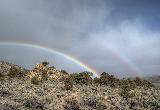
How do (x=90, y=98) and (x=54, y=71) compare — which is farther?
(x=54, y=71)

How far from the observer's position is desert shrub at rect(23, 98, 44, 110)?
2843cm

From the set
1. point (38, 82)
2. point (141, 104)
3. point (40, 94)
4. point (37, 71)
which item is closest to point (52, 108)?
point (40, 94)

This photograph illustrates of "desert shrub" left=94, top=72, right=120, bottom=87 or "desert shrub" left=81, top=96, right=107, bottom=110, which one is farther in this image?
"desert shrub" left=94, top=72, right=120, bottom=87

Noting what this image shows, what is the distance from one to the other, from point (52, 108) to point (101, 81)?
14.7 metres

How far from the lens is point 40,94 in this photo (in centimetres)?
3169

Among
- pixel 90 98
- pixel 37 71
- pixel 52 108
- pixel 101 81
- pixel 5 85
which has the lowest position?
pixel 52 108

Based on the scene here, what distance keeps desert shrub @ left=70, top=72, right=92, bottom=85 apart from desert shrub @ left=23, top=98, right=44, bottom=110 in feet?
41.8

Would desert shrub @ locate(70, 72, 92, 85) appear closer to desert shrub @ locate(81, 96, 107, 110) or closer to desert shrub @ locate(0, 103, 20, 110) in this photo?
desert shrub @ locate(81, 96, 107, 110)

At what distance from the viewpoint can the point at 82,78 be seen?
1655 inches

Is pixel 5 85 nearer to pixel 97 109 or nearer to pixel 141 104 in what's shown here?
pixel 97 109

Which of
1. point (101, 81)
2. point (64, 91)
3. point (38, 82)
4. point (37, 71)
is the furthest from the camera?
point (37, 71)

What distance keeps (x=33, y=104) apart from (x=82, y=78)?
1386 centimetres

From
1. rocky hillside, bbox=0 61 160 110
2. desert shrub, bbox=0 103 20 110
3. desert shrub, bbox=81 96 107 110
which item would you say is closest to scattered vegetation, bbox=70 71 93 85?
rocky hillside, bbox=0 61 160 110

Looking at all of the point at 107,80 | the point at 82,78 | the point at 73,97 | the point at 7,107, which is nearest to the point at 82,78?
the point at 82,78
